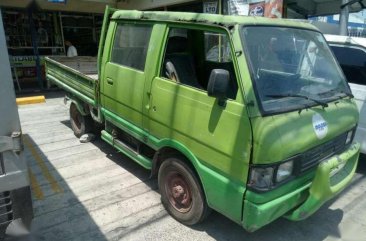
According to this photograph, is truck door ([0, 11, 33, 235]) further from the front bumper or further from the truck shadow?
the front bumper

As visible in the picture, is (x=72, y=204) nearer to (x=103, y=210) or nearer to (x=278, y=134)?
(x=103, y=210)

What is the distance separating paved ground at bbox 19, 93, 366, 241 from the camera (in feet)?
10.7

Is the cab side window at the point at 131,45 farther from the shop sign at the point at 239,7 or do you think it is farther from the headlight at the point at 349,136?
the shop sign at the point at 239,7

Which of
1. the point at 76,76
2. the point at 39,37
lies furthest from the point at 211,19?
the point at 39,37

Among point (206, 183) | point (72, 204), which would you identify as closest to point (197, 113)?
point (206, 183)

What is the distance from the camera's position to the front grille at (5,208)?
7.48 ft

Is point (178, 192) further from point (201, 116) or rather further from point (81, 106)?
point (81, 106)

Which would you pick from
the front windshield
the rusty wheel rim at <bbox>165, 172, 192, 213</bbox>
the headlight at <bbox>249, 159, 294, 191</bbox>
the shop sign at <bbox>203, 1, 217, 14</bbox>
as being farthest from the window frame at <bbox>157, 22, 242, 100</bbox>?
the shop sign at <bbox>203, 1, 217, 14</bbox>

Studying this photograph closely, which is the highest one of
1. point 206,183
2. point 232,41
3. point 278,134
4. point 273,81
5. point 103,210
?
point 232,41

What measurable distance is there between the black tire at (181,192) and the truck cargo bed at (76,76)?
198 cm

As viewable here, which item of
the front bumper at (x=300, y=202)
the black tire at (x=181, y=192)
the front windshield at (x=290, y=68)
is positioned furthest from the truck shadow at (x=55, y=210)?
the front windshield at (x=290, y=68)

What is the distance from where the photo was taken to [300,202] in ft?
9.38

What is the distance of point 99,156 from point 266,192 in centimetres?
329

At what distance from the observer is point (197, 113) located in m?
2.95
